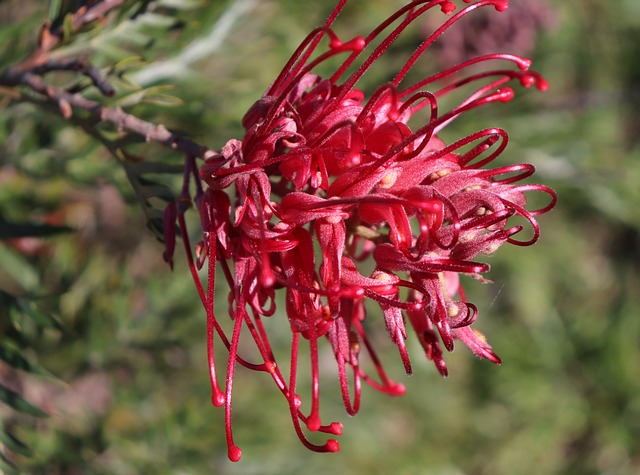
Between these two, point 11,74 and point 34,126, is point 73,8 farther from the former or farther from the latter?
point 34,126

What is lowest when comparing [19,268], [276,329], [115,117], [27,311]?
[276,329]

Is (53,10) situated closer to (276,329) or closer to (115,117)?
(115,117)

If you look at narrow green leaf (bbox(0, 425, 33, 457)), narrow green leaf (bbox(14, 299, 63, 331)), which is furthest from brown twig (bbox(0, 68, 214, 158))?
narrow green leaf (bbox(0, 425, 33, 457))

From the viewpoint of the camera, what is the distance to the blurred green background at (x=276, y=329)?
1199mm

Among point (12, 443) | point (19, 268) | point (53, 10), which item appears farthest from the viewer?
point (19, 268)

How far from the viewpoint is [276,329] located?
1722mm

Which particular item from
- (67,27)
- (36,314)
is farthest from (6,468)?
(67,27)

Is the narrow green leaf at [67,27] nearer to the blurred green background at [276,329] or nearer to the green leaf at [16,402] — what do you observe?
the blurred green background at [276,329]

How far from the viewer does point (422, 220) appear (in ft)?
2.28

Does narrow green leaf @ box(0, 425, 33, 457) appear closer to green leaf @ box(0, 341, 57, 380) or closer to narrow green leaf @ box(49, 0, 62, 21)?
green leaf @ box(0, 341, 57, 380)

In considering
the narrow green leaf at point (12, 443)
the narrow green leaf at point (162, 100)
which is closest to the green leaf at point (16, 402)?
the narrow green leaf at point (12, 443)

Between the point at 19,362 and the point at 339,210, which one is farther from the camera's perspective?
the point at 19,362

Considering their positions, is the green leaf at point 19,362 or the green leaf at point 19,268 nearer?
the green leaf at point 19,362

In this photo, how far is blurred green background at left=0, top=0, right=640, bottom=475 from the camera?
3.93 feet
